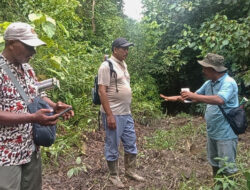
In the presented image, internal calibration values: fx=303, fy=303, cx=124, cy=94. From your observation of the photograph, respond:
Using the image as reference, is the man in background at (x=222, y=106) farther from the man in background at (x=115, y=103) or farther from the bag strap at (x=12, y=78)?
the bag strap at (x=12, y=78)

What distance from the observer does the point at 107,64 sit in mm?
3562

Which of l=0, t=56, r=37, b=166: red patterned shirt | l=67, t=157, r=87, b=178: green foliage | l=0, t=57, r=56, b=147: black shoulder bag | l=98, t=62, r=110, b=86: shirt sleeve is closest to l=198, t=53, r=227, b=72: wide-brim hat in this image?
l=98, t=62, r=110, b=86: shirt sleeve

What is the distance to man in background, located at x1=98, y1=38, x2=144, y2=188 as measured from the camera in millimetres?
3531

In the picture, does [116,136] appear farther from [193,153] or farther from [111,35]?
[111,35]

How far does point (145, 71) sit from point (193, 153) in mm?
4011

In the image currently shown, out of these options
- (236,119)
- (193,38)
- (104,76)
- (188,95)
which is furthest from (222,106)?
(193,38)

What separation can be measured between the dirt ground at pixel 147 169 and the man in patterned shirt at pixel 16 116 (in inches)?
67.6

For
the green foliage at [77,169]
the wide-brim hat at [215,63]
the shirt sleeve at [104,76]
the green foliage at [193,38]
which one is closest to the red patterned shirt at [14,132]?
the shirt sleeve at [104,76]

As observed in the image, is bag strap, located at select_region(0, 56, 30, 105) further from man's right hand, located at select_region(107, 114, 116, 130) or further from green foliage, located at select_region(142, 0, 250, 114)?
green foliage, located at select_region(142, 0, 250, 114)

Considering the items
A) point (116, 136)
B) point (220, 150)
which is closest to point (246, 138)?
point (220, 150)

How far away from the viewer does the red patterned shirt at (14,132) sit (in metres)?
2.02

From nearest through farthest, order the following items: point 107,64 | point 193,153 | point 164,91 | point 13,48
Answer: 1. point 13,48
2. point 107,64
3. point 193,153
4. point 164,91

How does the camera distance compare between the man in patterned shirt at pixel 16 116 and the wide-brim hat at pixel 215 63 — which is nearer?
the man in patterned shirt at pixel 16 116

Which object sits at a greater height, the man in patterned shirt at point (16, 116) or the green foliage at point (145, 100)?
the man in patterned shirt at point (16, 116)
